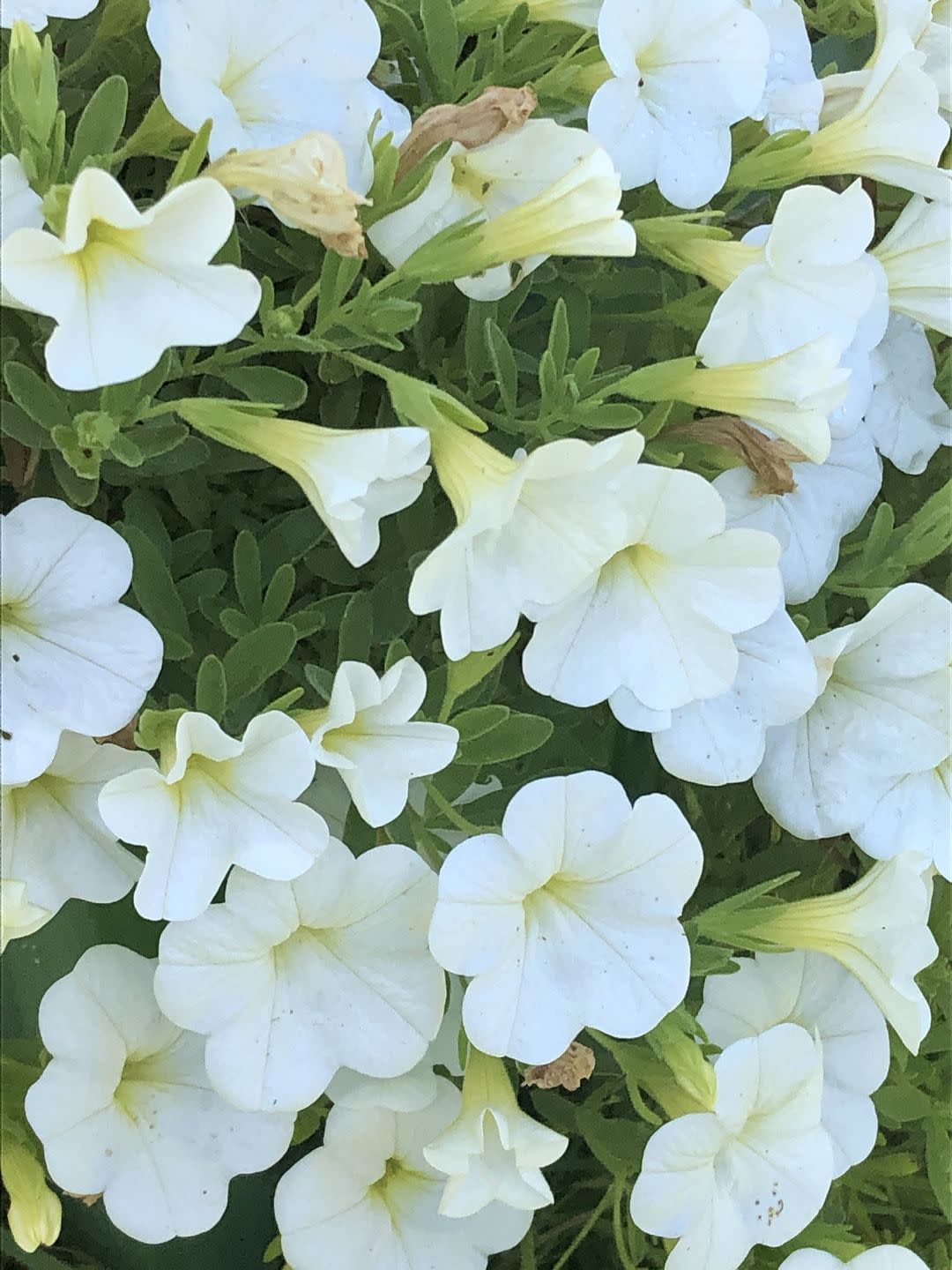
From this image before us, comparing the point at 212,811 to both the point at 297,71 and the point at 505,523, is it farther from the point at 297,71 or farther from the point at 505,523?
the point at 297,71

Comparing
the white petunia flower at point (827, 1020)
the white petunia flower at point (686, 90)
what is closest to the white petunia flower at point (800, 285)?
the white petunia flower at point (686, 90)

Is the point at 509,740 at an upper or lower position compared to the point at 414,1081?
upper

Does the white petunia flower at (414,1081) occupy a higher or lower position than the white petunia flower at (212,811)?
lower

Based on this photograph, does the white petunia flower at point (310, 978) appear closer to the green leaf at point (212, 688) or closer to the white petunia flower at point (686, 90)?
the green leaf at point (212, 688)

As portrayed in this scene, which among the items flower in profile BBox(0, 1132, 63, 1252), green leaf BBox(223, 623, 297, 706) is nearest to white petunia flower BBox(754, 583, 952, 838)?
green leaf BBox(223, 623, 297, 706)

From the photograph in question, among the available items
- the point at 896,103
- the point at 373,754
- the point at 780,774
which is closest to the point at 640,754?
the point at 780,774

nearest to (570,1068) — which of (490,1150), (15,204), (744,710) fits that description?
(490,1150)

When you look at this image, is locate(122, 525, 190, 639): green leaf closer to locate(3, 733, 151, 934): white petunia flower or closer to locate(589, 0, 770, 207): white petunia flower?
locate(3, 733, 151, 934): white petunia flower
